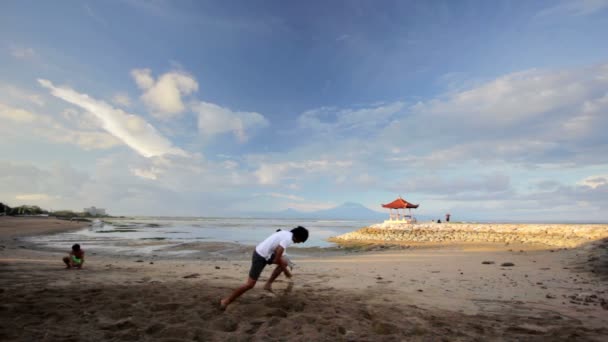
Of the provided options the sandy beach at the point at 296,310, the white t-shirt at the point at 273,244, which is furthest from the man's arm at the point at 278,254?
the sandy beach at the point at 296,310

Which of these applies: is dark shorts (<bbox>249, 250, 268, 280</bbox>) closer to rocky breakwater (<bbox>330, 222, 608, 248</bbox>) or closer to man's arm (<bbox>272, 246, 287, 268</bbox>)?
man's arm (<bbox>272, 246, 287, 268</bbox>)

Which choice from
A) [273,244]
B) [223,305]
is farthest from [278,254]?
[223,305]

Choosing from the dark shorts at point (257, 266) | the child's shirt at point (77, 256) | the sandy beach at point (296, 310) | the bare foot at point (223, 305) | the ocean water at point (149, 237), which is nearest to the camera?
the sandy beach at point (296, 310)

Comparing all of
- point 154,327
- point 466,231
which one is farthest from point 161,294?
point 466,231

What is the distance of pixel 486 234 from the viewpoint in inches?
1262

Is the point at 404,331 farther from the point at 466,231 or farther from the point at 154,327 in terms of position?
the point at 466,231

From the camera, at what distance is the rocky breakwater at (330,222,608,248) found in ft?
86.4

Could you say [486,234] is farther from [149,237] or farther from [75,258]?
[149,237]

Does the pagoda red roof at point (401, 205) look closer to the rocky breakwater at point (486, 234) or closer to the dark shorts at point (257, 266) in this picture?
the rocky breakwater at point (486, 234)

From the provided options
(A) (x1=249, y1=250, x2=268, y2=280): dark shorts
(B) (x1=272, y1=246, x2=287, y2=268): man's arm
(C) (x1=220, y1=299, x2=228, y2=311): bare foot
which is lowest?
(C) (x1=220, y1=299, x2=228, y2=311): bare foot

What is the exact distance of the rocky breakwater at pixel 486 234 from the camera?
26344 mm

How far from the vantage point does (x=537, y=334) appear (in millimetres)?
4789

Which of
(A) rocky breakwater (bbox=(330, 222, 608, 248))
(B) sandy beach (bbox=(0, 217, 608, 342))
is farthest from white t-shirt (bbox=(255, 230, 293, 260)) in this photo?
(A) rocky breakwater (bbox=(330, 222, 608, 248))

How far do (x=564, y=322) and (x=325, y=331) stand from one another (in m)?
4.19
